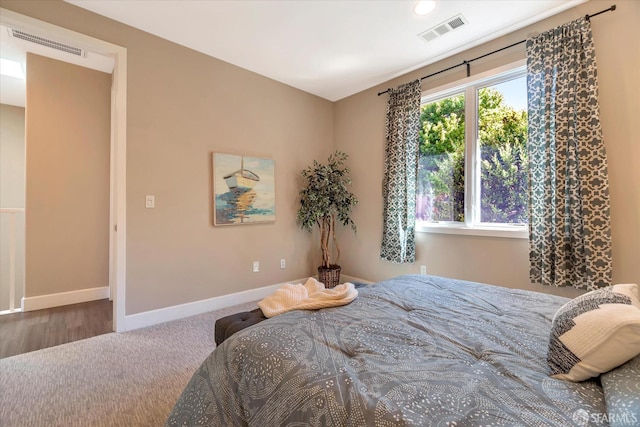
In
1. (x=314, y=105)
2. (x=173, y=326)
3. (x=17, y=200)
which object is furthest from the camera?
(x=17, y=200)

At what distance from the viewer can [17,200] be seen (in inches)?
174

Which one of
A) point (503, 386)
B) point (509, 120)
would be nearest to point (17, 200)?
point (503, 386)

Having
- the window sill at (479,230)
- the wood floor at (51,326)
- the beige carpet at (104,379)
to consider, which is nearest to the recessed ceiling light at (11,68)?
the wood floor at (51,326)

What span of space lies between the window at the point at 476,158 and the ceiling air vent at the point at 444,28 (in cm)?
57

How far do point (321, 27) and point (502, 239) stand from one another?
8.47 feet

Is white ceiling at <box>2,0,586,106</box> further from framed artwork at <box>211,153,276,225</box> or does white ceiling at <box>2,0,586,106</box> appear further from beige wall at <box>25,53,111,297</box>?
beige wall at <box>25,53,111,297</box>

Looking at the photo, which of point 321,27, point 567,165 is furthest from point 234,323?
point 567,165

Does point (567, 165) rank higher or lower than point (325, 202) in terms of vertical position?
higher

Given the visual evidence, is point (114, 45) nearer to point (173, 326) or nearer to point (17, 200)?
point (173, 326)

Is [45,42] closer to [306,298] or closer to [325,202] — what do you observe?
[325,202]

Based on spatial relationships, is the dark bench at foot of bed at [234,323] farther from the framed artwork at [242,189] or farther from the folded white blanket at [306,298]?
the framed artwork at [242,189]

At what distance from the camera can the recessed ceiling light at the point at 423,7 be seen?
2217 millimetres

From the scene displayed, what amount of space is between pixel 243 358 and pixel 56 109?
12.9 ft

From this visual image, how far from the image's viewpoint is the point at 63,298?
3240mm
